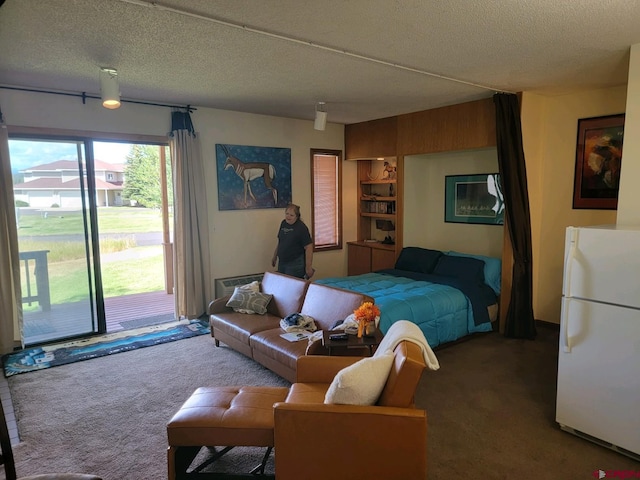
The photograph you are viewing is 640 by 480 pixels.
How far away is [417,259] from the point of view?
17.7 ft

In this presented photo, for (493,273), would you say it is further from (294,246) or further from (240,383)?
(240,383)

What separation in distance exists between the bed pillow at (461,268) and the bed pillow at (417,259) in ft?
0.28

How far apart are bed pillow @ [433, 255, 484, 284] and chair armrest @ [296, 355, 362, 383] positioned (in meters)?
2.70

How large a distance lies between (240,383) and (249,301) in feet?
3.07

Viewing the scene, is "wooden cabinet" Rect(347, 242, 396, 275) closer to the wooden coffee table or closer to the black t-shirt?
the black t-shirt

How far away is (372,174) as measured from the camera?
6840mm

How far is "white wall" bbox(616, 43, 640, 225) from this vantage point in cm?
294

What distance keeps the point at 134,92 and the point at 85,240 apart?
171 centimetres

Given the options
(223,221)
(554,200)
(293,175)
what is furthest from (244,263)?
(554,200)

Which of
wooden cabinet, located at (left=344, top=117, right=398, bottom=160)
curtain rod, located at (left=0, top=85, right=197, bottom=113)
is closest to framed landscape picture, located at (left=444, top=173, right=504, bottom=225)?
wooden cabinet, located at (left=344, top=117, right=398, bottom=160)

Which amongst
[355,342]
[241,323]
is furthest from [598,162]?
[241,323]

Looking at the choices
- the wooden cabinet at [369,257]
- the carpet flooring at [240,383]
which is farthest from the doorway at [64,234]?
the wooden cabinet at [369,257]

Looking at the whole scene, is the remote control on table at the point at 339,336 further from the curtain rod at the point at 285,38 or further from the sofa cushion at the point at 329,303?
the curtain rod at the point at 285,38

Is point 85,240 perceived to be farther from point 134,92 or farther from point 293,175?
point 293,175
